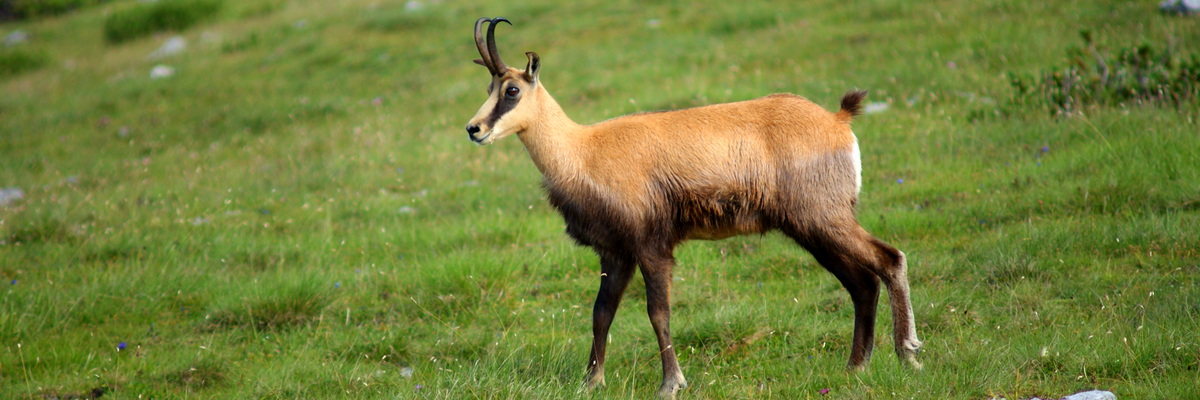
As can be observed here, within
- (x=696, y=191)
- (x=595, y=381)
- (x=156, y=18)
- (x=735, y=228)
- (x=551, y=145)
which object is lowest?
(x=156, y=18)

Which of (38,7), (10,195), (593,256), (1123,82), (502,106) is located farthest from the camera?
(38,7)

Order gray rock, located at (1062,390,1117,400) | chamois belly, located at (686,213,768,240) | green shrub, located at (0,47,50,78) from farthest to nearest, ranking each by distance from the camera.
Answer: green shrub, located at (0,47,50,78)
chamois belly, located at (686,213,768,240)
gray rock, located at (1062,390,1117,400)

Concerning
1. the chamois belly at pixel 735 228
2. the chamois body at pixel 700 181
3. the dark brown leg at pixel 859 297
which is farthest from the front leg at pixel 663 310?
the dark brown leg at pixel 859 297

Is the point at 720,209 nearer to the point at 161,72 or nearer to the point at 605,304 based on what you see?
the point at 605,304

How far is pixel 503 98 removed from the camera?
4984mm

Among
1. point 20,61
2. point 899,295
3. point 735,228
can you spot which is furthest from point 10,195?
point 20,61

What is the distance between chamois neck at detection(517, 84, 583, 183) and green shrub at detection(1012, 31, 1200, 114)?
5750 millimetres

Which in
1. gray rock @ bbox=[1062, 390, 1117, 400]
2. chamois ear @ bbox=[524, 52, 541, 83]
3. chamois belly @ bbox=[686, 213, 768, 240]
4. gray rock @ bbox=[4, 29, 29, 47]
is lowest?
gray rock @ bbox=[4, 29, 29, 47]

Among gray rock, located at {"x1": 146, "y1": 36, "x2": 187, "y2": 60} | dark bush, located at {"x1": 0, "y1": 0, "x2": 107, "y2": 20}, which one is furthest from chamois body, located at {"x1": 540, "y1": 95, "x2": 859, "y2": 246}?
dark bush, located at {"x1": 0, "y1": 0, "x2": 107, "y2": 20}

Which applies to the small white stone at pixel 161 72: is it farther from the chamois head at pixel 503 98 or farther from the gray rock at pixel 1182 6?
the gray rock at pixel 1182 6

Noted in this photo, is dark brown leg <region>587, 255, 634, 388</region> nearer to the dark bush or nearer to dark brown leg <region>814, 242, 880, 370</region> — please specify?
dark brown leg <region>814, 242, 880, 370</region>

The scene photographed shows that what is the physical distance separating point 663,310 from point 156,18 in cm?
2372

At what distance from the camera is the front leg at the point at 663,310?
5035 millimetres

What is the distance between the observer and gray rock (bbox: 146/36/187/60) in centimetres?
2110
